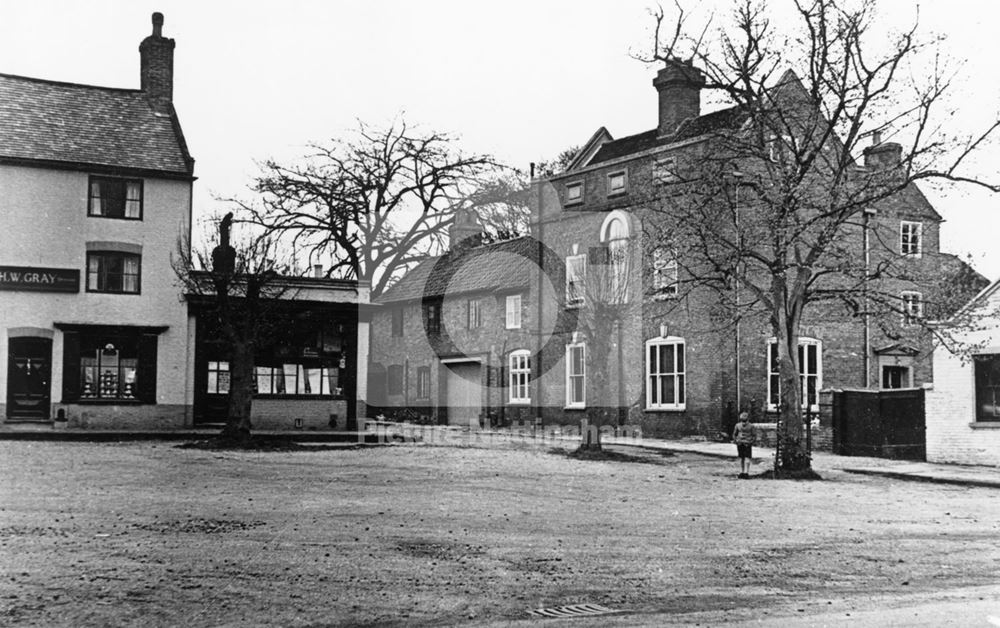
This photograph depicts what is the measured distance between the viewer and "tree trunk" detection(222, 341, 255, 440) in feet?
87.4

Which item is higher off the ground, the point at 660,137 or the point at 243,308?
the point at 660,137

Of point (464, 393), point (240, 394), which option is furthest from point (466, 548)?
point (464, 393)

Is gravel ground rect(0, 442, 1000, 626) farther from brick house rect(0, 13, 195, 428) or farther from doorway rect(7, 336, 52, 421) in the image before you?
brick house rect(0, 13, 195, 428)

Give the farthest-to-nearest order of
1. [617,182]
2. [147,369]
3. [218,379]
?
[617,182] < [218,379] < [147,369]

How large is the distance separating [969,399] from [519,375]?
18.1 meters

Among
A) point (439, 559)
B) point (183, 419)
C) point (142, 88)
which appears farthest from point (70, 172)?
point (439, 559)

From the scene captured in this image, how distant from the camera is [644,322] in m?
34.2

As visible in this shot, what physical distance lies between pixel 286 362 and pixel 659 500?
20.0 m

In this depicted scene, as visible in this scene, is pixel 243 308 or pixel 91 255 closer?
pixel 243 308

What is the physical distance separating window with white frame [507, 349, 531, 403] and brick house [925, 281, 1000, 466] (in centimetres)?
1631

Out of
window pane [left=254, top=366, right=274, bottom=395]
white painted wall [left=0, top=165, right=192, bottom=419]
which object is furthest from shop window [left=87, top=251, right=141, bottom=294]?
window pane [left=254, top=366, right=274, bottom=395]

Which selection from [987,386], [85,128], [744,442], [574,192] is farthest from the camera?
[574,192]

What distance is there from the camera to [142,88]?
34.6 metres

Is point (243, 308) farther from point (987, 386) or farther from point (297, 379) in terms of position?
point (987, 386)
